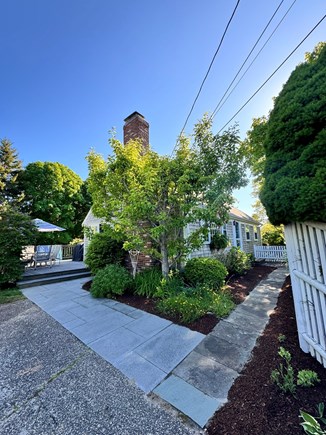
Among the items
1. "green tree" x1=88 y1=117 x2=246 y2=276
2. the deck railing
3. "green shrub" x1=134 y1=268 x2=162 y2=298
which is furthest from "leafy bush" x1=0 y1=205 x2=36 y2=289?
the deck railing

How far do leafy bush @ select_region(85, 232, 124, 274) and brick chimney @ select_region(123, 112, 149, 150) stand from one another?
13.6 feet

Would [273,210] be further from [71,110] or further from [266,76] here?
[71,110]

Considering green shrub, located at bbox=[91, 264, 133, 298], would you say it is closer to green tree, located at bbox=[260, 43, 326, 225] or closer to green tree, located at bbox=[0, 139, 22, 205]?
green tree, located at bbox=[260, 43, 326, 225]

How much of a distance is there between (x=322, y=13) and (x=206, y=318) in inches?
276

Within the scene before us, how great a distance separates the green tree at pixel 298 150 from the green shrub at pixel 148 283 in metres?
3.86

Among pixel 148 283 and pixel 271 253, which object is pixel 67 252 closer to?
pixel 148 283

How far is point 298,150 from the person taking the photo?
2.43 m

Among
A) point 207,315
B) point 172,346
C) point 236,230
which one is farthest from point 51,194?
point 172,346

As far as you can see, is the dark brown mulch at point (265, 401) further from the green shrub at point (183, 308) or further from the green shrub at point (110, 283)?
the green shrub at point (110, 283)

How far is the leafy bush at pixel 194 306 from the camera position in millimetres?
4013

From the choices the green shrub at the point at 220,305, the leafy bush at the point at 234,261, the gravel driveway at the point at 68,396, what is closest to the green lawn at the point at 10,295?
the gravel driveway at the point at 68,396

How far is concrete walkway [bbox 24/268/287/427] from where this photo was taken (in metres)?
2.20

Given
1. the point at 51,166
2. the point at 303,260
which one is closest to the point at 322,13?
the point at 303,260

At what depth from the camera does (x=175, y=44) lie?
5.31 metres
